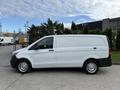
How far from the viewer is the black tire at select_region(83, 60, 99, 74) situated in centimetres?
1022

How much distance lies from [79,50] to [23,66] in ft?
9.42

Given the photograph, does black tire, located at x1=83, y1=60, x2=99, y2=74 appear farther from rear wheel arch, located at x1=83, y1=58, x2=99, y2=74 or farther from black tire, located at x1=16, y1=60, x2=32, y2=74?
black tire, located at x1=16, y1=60, x2=32, y2=74

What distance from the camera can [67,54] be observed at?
10.4 meters

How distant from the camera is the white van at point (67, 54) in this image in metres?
10.3

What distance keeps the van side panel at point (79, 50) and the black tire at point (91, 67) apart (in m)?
0.22

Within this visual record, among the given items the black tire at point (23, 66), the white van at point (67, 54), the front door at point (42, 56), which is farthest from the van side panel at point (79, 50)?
the black tire at point (23, 66)

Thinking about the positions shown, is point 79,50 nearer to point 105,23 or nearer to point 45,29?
point 45,29

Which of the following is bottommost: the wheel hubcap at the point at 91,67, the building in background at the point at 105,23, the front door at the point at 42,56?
the wheel hubcap at the point at 91,67

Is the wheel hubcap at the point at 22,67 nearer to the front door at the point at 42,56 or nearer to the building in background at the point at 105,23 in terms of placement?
the front door at the point at 42,56

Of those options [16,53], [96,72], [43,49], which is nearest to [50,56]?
[43,49]

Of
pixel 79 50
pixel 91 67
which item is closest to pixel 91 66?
pixel 91 67

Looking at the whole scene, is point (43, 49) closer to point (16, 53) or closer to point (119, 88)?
point (16, 53)

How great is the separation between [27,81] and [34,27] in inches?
652

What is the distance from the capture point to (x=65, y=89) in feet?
23.6
